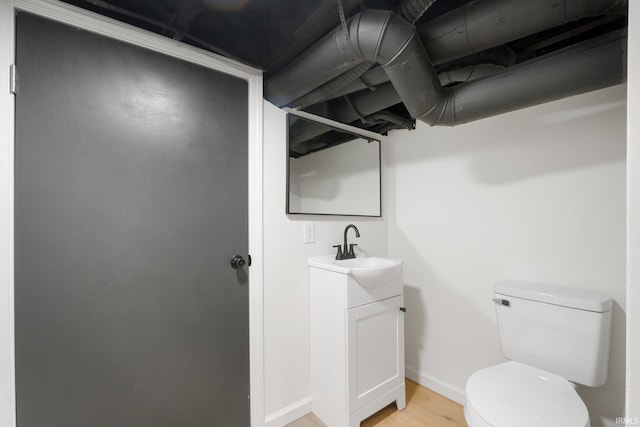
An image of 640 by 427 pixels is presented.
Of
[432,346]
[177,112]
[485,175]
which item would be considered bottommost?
[432,346]

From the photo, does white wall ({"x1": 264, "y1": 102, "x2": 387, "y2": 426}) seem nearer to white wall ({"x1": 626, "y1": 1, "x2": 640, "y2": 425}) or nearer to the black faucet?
the black faucet

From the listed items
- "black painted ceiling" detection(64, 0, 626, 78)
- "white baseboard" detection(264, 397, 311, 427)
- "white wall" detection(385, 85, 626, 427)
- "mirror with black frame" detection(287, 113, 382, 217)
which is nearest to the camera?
"black painted ceiling" detection(64, 0, 626, 78)

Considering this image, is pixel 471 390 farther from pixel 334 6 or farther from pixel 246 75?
pixel 246 75

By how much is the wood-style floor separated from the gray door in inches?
18.1

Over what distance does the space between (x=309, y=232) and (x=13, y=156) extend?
1.32 meters

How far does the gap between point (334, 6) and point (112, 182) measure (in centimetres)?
119

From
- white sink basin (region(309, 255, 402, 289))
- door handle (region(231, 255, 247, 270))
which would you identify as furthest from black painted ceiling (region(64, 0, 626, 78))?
white sink basin (region(309, 255, 402, 289))

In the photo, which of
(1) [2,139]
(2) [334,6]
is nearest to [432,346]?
(2) [334,6]

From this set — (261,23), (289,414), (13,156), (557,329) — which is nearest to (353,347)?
(289,414)

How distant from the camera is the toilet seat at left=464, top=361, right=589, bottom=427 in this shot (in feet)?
→ 3.14

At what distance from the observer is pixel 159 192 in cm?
121

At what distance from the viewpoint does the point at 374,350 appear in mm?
1561

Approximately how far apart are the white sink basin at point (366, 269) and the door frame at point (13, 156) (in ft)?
1.34

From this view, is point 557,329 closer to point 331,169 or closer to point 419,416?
point 419,416
